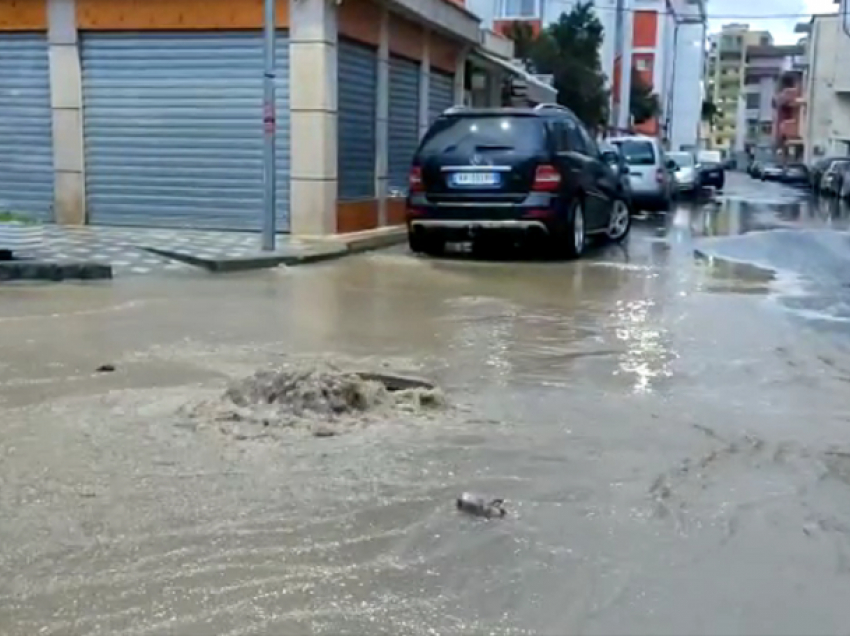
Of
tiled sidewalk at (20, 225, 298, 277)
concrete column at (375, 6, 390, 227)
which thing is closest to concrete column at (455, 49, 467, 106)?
concrete column at (375, 6, 390, 227)

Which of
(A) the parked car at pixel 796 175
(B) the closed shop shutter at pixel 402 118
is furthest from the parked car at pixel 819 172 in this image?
(B) the closed shop shutter at pixel 402 118

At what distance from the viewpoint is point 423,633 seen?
10.7 ft

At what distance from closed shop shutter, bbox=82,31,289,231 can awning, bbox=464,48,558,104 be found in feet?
29.1

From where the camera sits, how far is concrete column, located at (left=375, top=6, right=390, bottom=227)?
17.9 meters

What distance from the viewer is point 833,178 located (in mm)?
44188

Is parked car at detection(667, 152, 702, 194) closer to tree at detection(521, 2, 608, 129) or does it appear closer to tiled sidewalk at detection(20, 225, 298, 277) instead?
tree at detection(521, 2, 608, 129)

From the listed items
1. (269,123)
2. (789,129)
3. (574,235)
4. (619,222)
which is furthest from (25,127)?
(789,129)

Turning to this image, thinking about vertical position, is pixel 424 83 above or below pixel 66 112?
above

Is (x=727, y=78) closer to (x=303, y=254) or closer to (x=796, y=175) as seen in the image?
(x=796, y=175)

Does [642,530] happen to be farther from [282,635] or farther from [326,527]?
[282,635]

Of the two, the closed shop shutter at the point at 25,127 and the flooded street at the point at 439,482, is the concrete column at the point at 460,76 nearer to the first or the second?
the closed shop shutter at the point at 25,127

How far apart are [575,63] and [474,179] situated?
2846 centimetres

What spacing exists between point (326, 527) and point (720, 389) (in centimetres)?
310

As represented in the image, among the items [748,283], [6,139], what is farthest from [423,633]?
[6,139]
